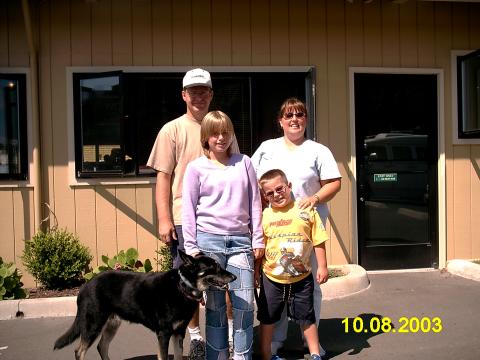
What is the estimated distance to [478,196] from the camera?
6703mm

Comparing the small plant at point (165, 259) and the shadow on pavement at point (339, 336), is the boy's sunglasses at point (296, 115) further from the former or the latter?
the small plant at point (165, 259)

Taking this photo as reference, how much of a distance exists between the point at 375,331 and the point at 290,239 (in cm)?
163

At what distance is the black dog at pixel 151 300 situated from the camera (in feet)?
10.4

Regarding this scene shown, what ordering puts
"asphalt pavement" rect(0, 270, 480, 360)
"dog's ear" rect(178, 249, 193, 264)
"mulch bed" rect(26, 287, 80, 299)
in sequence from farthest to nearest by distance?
"mulch bed" rect(26, 287, 80, 299) < "asphalt pavement" rect(0, 270, 480, 360) < "dog's ear" rect(178, 249, 193, 264)

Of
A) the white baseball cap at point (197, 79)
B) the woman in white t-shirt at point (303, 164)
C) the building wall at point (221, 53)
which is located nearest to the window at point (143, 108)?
the building wall at point (221, 53)

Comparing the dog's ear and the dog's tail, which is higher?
the dog's ear

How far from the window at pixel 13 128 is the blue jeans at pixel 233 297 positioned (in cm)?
349

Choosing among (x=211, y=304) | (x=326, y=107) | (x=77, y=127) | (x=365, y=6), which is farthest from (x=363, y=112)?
(x=211, y=304)

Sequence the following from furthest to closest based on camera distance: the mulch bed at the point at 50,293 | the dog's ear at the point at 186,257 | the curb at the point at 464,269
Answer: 1. the curb at the point at 464,269
2. the mulch bed at the point at 50,293
3. the dog's ear at the point at 186,257

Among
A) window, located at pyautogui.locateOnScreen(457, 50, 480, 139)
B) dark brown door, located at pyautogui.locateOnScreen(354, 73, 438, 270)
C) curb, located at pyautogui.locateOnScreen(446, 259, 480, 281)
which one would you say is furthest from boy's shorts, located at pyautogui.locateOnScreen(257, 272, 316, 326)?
window, located at pyautogui.locateOnScreen(457, 50, 480, 139)

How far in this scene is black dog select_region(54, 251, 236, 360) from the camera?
10.4 ft

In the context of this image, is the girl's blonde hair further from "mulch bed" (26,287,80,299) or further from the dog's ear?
"mulch bed" (26,287,80,299)

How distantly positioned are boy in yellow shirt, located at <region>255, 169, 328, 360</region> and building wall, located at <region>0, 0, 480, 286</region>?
272 centimetres

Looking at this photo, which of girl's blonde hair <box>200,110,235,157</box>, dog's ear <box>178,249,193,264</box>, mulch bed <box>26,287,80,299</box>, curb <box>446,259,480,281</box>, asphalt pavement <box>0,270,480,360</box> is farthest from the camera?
curb <box>446,259,480,281</box>
